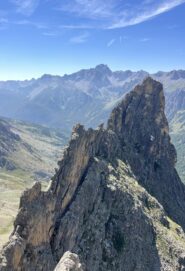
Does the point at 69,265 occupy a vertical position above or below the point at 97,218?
above

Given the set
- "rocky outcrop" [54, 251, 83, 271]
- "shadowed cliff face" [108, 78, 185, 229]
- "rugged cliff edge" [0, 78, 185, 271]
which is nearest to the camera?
"rocky outcrop" [54, 251, 83, 271]

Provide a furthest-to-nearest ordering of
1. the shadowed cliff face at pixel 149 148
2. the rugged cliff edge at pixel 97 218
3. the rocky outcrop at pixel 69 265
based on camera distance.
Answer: the shadowed cliff face at pixel 149 148 → the rugged cliff edge at pixel 97 218 → the rocky outcrop at pixel 69 265

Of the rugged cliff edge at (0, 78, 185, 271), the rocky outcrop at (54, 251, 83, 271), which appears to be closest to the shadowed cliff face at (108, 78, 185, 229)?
the rugged cliff edge at (0, 78, 185, 271)

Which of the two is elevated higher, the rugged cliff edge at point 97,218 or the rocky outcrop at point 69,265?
the rocky outcrop at point 69,265

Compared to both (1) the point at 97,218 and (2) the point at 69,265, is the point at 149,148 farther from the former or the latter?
(2) the point at 69,265

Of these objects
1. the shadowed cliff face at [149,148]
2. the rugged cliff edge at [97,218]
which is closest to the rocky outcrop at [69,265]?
the rugged cliff edge at [97,218]

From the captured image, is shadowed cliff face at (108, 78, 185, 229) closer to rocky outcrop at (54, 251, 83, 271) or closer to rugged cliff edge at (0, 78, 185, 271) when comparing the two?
rugged cliff edge at (0, 78, 185, 271)

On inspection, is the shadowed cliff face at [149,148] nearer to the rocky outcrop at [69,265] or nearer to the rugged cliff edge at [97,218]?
the rugged cliff edge at [97,218]

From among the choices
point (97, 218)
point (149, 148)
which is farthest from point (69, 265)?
point (149, 148)

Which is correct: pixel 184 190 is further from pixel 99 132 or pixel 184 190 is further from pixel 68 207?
pixel 68 207
